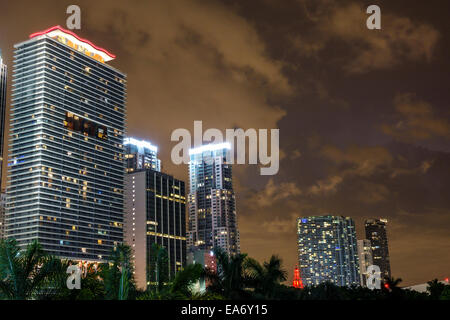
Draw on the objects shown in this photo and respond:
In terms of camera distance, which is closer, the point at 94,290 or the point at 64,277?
the point at 64,277

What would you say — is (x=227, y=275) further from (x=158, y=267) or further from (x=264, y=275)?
(x=158, y=267)

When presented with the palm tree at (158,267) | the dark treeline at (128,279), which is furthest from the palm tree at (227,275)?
the palm tree at (158,267)

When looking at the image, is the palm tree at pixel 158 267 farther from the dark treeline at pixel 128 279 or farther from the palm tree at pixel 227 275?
the palm tree at pixel 227 275

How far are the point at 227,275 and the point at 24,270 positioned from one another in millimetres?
13313

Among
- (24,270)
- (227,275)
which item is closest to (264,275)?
(227,275)

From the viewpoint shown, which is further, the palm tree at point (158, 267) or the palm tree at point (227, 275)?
the palm tree at point (158, 267)

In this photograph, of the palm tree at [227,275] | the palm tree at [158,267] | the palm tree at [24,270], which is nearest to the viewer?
the palm tree at [24,270]

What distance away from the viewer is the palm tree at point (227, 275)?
32531mm

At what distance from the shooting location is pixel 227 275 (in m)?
32.7

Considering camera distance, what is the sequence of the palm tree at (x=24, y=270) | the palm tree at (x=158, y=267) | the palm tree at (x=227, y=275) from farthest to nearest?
the palm tree at (x=158, y=267), the palm tree at (x=227, y=275), the palm tree at (x=24, y=270)
